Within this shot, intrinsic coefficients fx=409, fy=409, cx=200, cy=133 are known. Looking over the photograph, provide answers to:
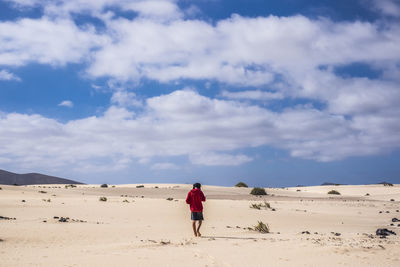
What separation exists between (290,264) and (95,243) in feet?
17.0

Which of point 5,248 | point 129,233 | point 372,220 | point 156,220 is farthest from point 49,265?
point 372,220

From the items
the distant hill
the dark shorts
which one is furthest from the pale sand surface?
the distant hill

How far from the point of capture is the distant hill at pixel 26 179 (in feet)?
283

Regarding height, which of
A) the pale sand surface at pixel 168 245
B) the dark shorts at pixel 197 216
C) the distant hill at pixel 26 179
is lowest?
the pale sand surface at pixel 168 245

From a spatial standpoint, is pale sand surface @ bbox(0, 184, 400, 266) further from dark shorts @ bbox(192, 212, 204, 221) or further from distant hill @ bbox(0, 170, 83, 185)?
distant hill @ bbox(0, 170, 83, 185)

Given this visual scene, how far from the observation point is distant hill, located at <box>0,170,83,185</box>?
283 ft


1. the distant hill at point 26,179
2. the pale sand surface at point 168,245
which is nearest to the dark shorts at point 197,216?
the pale sand surface at point 168,245

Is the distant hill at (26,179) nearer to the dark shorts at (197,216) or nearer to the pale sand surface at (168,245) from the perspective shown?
the pale sand surface at (168,245)

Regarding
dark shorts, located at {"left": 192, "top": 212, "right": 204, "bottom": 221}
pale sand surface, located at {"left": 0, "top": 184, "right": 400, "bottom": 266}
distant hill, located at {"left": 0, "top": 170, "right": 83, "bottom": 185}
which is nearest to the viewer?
pale sand surface, located at {"left": 0, "top": 184, "right": 400, "bottom": 266}

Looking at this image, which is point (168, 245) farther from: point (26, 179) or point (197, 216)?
point (26, 179)

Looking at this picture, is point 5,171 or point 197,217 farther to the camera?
point 5,171

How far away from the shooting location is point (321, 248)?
1002cm

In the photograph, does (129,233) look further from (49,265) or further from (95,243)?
(49,265)

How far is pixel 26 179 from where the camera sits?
91.5 m
